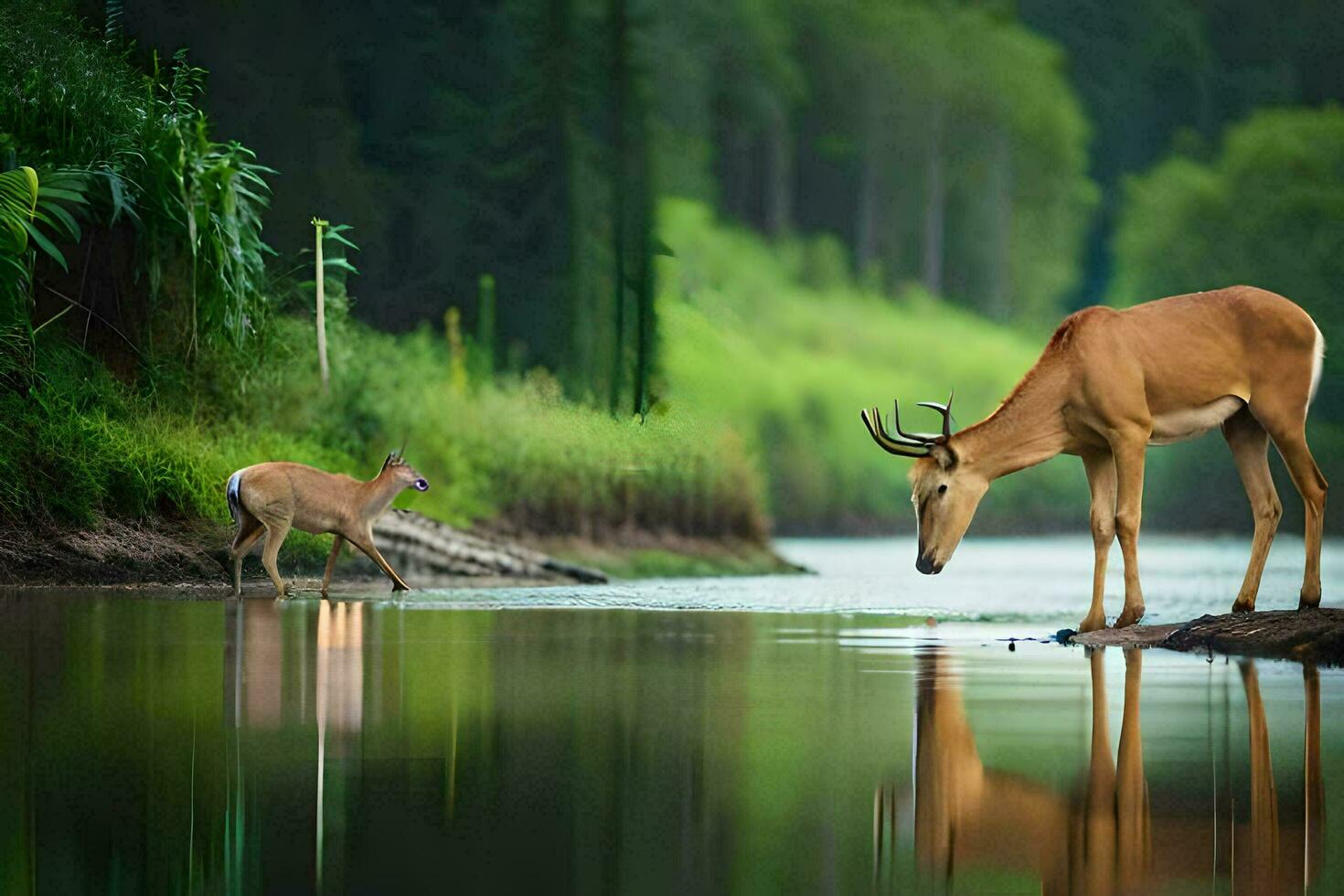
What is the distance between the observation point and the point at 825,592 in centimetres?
1055

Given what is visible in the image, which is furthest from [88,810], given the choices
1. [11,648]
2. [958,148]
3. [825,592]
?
[958,148]

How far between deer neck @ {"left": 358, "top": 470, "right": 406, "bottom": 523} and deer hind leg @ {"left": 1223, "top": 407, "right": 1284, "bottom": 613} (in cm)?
414

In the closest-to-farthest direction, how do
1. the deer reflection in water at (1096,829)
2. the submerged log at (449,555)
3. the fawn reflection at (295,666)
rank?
the deer reflection in water at (1096,829)
the fawn reflection at (295,666)
the submerged log at (449,555)

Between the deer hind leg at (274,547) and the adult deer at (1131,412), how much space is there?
351cm

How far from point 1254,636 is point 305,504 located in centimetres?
481

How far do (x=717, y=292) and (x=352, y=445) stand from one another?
3.04 meters

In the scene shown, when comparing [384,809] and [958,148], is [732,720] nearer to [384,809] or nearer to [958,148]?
[384,809]

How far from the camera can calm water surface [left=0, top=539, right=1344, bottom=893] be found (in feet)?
8.82

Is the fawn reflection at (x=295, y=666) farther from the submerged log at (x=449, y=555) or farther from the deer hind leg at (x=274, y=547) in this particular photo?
the submerged log at (x=449, y=555)

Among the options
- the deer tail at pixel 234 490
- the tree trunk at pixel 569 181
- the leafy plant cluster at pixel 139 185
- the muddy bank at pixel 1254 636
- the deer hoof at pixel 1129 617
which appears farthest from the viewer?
the tree trunk at pixel 569 181

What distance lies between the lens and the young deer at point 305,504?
924cm

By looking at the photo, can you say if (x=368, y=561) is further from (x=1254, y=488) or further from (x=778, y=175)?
(x=1254, y=488)

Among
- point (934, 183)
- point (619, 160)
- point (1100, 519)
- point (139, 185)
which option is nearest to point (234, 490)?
point (139, 185)

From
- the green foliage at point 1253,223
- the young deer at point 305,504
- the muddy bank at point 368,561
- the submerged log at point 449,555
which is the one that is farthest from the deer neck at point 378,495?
the green foliage at point 1253,223
